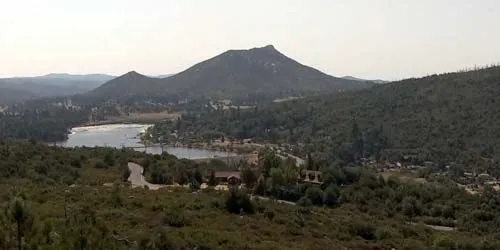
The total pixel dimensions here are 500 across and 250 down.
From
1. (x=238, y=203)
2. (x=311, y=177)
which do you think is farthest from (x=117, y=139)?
(x=238, y=203)

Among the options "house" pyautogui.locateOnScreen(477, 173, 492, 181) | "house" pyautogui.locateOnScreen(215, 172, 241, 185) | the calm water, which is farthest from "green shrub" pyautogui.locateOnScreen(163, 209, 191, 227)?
the calm water

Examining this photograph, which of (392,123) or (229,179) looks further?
(392,123)

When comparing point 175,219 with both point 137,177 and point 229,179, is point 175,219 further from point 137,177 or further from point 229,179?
point 229,179

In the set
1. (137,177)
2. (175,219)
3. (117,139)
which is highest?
(175,219)

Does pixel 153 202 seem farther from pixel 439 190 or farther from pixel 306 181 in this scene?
pixel 439 190

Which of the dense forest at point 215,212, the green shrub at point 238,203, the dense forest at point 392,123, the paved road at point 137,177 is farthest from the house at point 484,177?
the green shrub at point 238,203

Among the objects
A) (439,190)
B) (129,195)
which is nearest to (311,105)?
(439,190)

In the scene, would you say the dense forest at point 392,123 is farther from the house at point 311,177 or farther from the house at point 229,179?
the house at point 229,179
